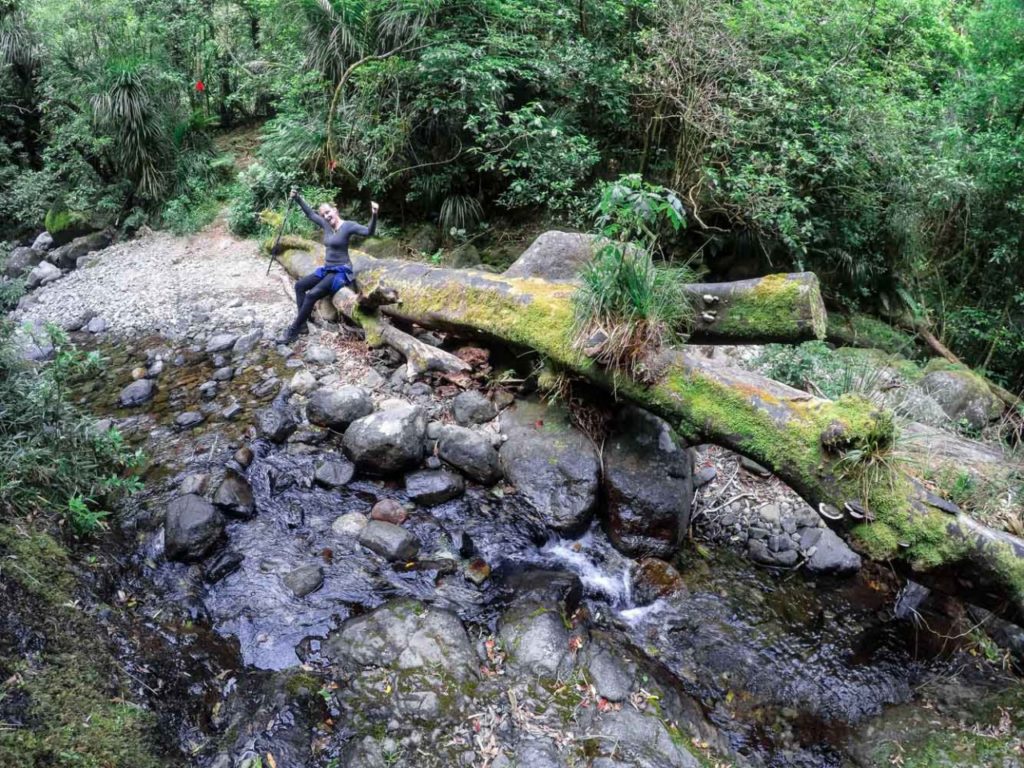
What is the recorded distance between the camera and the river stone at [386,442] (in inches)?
208

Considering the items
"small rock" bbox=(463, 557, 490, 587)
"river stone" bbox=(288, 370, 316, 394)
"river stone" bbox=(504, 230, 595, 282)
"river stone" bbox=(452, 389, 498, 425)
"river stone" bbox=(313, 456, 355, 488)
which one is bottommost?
"small rock" bbox=(463, 557, 490, 587)

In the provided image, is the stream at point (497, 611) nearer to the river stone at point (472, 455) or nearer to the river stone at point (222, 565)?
the river stone at point (222, 565)

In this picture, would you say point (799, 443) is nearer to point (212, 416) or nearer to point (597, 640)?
point (597, 640)

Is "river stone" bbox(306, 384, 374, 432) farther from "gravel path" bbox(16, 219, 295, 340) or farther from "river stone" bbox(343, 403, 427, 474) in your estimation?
"gravel path" bbox(16, 219, 295, 340)

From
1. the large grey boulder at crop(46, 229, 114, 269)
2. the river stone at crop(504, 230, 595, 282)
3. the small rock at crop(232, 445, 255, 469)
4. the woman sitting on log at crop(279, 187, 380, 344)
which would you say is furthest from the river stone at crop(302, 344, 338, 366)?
the large grey boulder at crop(46, 229, 114, 269)

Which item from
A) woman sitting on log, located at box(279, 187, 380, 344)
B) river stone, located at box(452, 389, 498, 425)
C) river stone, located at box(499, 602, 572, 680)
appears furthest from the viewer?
woman sitting on log, located at box(279, 187, 380, 344)

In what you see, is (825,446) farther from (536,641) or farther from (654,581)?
(536,641)

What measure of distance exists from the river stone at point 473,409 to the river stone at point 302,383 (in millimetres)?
1660

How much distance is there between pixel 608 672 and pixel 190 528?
321cm

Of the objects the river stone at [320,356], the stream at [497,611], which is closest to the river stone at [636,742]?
the stream at [497,611]

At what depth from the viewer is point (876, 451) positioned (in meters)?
3.92

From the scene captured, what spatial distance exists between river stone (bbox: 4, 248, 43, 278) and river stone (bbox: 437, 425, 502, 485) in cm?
943

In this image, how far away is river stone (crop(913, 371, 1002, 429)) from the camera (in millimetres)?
7344

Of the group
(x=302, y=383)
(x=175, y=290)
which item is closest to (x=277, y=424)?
(x=302, y=383)
